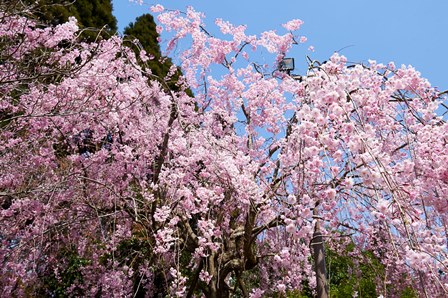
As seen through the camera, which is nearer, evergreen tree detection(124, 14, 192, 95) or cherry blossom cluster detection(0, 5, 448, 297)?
cherry blossom cluster detection(0, 5, 448, 297)

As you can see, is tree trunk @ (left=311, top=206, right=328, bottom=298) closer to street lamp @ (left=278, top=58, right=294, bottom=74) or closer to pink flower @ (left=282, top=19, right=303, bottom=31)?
street lamp @ (left=278, top=58, right=294, bottom=74)

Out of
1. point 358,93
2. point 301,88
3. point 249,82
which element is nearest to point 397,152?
point 358,93

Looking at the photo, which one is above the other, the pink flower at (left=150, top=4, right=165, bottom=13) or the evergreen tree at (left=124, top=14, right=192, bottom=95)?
the evergreen tree at (left=124, top=14, right=192, bottom=95)

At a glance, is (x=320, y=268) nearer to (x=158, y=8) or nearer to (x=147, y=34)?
(x=158, y=8)

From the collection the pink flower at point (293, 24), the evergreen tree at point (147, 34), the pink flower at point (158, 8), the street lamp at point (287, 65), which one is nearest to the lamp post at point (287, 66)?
the street lamp at point (287, 65)

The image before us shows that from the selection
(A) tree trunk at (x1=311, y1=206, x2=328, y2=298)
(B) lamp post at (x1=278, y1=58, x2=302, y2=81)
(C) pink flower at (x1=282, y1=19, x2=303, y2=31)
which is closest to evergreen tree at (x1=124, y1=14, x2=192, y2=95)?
(C) pink flower at (x1=282, y1=19, x2=303, y2=31)

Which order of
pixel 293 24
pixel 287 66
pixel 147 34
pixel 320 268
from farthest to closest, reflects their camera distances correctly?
pixel 147 34 → pixel 293 24 → pixel 287 66 → pixel 320 268

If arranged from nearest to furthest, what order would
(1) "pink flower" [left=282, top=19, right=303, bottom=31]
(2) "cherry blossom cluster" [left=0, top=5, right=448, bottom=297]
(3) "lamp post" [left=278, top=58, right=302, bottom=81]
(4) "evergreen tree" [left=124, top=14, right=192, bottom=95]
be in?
(2) "cherry blossom cluster" [left=0, top=5, right=448, bottom=297] < (3) "lamp post" [left=278, top=58, right=302, bottom=81] < (1) "pink flower" [left=282, top=19, right=303, bottom=31] < (4) "evergreen tree" [left=124, top=14, right=192, bottom=95]

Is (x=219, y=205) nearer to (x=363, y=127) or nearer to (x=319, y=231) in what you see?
(x=319, y=231)

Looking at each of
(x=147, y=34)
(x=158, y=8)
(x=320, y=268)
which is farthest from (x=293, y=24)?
(x=147, y=34)

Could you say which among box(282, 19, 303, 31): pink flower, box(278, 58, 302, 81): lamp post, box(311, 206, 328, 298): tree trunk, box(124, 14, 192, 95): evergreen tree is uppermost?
box(124, 14, 192, 95): evergreen tree

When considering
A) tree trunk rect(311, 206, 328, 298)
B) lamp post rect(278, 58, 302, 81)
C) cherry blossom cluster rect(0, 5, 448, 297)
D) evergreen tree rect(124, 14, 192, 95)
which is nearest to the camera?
cherry blossom cluster rect(0, 5, 448, 297)

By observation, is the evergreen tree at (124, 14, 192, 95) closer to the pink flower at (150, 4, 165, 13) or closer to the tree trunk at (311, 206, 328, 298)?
the pink flower at (150, 4, 165, 13)

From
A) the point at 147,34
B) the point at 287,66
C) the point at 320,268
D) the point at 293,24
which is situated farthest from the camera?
the point at 147,34
